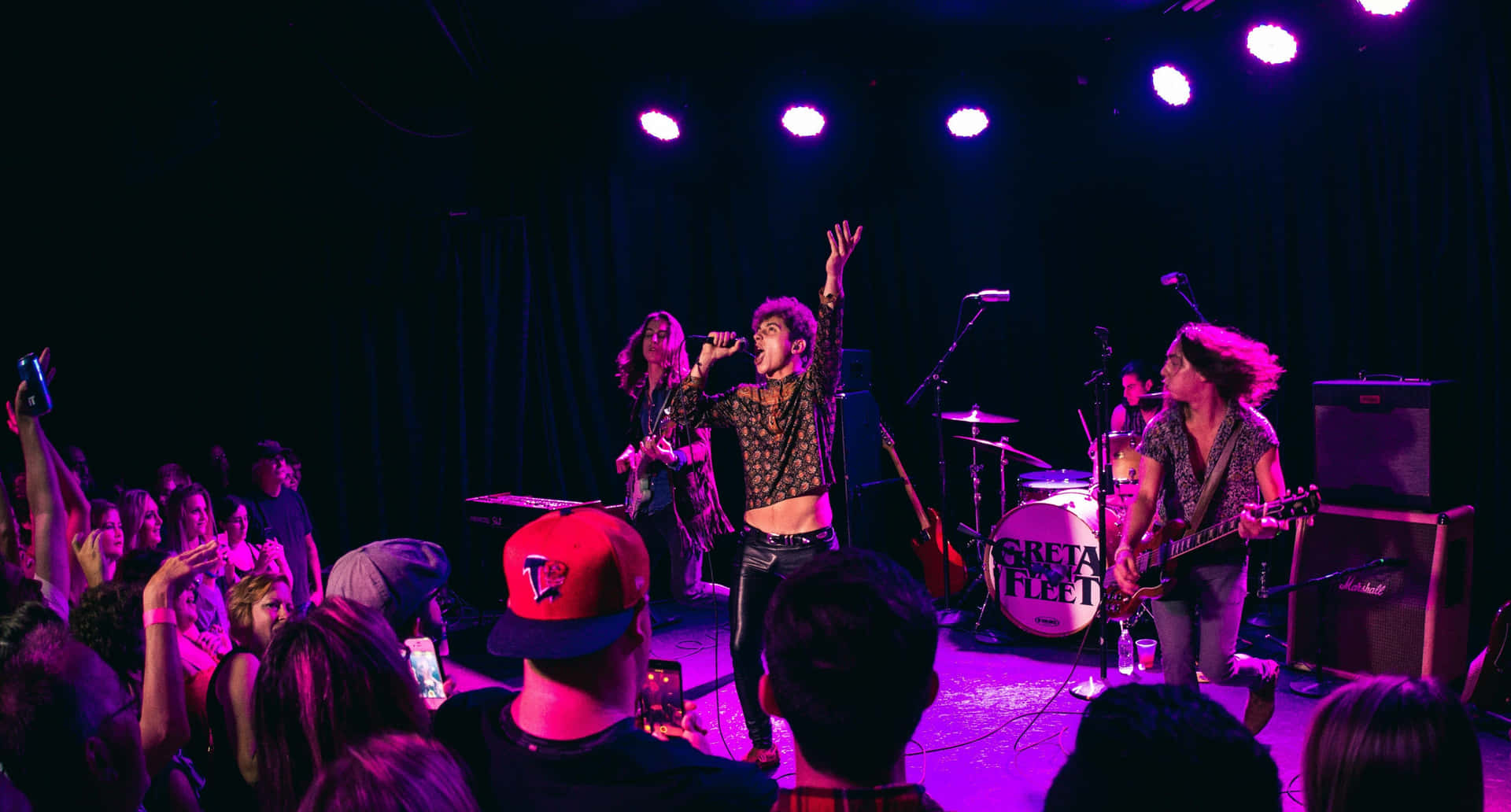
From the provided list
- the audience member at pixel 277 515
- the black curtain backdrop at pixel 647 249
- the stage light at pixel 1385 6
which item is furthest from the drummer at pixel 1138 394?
the audience member at pixel 277 515

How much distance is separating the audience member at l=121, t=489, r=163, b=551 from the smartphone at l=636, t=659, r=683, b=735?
3394mm

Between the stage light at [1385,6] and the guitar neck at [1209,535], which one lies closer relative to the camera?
the guitar neck at [1209,535]

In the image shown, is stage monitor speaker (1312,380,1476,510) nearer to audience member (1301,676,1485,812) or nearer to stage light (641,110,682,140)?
audience member (1301,676,1485,812)

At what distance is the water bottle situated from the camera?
5.43m

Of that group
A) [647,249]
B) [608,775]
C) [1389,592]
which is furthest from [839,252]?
[647,249]

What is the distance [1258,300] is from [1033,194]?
1.76 meters

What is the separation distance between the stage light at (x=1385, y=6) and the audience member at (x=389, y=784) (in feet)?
19.3

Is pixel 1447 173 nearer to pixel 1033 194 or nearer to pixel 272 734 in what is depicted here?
pixel 1033 194

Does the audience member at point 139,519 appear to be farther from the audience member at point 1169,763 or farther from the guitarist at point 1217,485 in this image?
the audience member at point 1169,763

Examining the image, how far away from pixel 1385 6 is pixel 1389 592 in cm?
303

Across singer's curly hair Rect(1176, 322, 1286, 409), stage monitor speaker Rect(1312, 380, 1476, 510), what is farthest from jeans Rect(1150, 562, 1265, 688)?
stage monitor speaker Rect(1312, 380, 1476, 510)

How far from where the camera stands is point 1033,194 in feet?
24.3

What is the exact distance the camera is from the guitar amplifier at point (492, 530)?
6.25 meters

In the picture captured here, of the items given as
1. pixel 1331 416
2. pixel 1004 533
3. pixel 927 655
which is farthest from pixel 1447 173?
pixel 927 655
